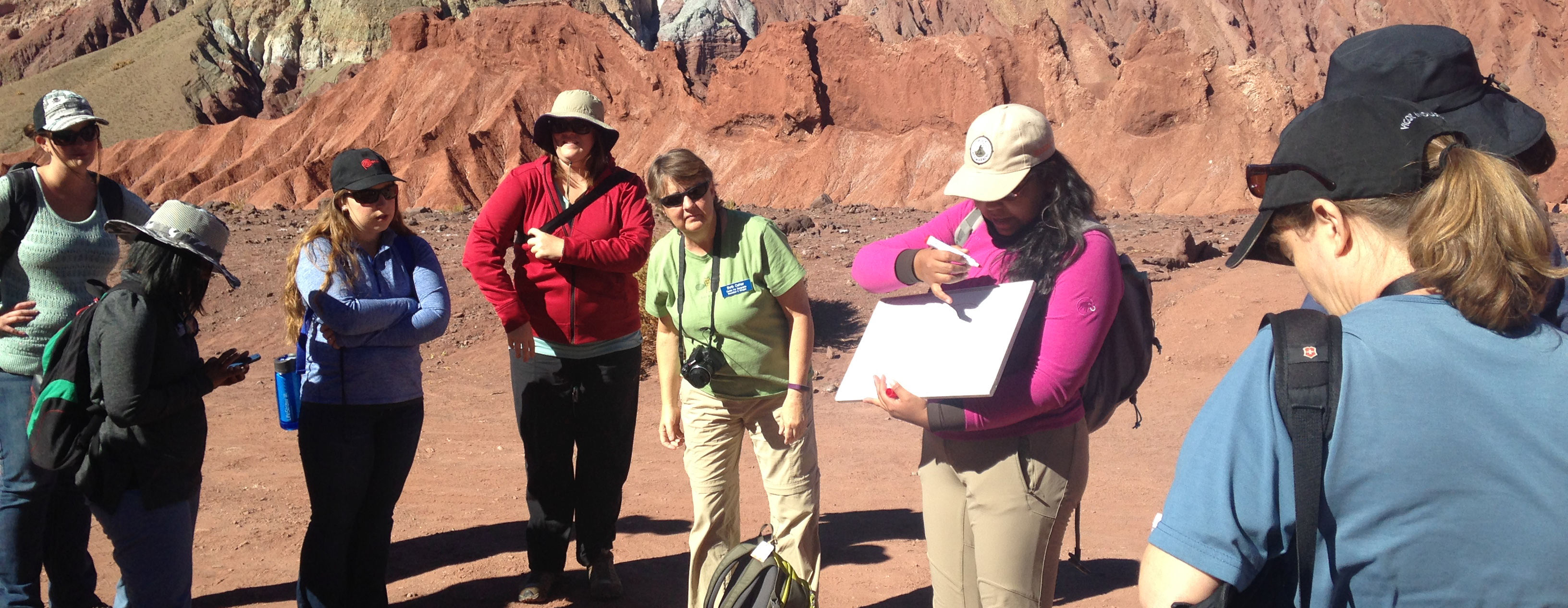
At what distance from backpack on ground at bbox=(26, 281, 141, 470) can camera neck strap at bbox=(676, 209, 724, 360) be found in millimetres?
1631

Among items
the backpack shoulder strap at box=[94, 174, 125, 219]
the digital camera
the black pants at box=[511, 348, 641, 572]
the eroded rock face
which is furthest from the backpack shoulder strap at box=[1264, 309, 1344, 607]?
the eroded rock face

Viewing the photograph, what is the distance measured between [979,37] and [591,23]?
18.3 metres

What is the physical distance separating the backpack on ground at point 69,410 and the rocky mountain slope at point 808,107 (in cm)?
3114

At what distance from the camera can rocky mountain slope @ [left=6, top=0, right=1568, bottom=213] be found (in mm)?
35438

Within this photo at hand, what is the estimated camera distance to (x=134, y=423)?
2.89 m

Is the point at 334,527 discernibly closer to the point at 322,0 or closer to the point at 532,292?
the point at 532,292

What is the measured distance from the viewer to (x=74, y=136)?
12.3ft

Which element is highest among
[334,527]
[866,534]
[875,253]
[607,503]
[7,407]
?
[875,253]

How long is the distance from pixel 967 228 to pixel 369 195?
2.12 metres

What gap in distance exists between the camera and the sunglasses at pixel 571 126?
13.6ft

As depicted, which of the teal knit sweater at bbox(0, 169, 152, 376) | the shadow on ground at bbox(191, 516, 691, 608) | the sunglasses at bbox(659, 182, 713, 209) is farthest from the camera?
the shadow on ground at bbox(191, 516, 691, 608)

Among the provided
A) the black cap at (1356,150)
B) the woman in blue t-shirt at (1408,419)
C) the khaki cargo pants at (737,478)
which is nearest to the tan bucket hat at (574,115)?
the khaki cargo pants at (737,478)

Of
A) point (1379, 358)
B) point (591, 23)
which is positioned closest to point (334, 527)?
point (1379, 358)

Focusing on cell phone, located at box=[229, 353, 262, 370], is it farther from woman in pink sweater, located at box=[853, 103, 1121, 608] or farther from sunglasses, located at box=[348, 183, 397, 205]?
woman in pink sweater, located at box=[853, 103, 1121, 608]
